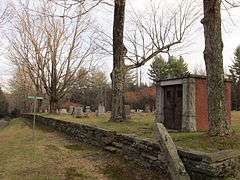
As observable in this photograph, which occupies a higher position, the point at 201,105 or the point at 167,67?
the point at 167,67

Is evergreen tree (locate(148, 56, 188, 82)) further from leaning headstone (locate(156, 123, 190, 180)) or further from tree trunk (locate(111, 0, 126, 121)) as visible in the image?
leaning headstone (locate(156, 123, 190, 180))

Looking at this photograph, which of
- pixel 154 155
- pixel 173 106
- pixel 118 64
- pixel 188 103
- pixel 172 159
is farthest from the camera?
pixel 118 64

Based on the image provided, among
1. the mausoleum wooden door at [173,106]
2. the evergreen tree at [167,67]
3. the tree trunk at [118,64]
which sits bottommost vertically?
the mausoleum wooden door at [173,106]

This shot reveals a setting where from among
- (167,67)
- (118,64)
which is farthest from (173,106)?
(167,67)

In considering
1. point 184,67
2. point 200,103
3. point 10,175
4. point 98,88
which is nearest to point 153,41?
point 200,103

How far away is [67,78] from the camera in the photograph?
32.8m

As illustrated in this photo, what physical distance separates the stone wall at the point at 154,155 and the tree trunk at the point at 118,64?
218cm

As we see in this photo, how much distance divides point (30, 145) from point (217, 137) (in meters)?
7.42

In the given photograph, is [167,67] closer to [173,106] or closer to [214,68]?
[173,106]

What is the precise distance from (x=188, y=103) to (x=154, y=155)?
12.2 feet

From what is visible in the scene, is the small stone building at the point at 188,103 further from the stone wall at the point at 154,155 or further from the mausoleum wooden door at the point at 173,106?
the stone wall at the point at 154,155

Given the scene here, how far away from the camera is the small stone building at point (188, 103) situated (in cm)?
1155

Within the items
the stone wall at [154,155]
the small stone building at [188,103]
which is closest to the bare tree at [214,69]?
the stone wall at [154,155]

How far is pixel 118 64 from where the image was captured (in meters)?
15.5
